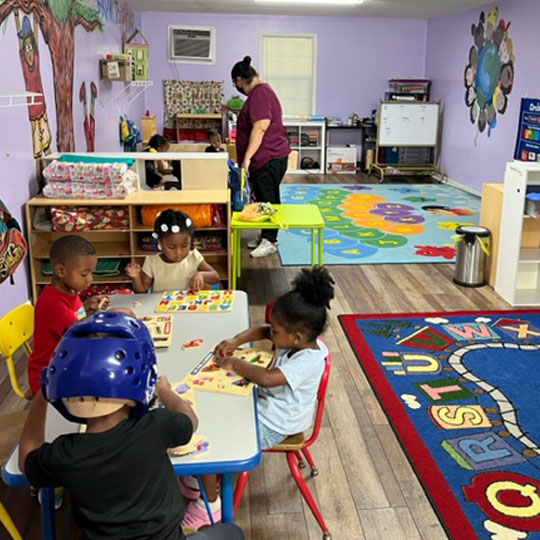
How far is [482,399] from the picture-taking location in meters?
2.93

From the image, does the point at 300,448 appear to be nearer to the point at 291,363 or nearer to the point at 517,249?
the point at 291,363

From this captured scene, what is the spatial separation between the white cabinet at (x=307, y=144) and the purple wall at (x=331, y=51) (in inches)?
15.5

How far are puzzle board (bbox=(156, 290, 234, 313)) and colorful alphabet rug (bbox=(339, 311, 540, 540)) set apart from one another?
996mm

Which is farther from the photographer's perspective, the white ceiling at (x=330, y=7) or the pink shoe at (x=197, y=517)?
the white ceiling at (x=330, y=7)

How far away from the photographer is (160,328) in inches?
83.2

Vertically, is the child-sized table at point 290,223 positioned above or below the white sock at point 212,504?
above

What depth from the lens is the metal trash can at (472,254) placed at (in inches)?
178

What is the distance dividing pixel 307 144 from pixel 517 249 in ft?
19.5

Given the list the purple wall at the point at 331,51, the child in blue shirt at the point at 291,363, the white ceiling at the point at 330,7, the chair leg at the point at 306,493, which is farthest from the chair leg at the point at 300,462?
the purple wall at the point at 331,51

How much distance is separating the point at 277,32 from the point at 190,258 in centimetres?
748

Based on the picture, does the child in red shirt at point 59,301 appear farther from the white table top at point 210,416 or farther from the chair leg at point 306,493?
the chair leg at point 306,493

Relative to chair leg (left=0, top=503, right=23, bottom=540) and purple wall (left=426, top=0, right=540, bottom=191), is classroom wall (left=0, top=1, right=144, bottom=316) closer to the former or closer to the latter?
A: chair leg (left=0, top=503, right=23, bottom=540)

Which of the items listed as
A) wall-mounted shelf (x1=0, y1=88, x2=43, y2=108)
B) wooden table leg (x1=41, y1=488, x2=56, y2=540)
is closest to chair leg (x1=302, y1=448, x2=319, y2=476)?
wooden table leg (x1=41, y1=488, x2=56, y2=540)

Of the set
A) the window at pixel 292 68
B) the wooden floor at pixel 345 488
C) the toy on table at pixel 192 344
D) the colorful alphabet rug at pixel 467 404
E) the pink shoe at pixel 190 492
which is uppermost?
the window at pixel 292 68
